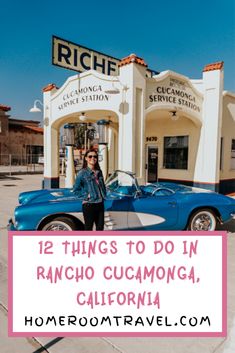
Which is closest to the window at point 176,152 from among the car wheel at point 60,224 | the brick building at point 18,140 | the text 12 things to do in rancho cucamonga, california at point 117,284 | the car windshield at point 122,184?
the car windshield at point 122,184

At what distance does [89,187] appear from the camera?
375cm

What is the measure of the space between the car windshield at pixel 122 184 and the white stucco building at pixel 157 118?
2.43 meters

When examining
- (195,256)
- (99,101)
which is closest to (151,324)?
(195,256)

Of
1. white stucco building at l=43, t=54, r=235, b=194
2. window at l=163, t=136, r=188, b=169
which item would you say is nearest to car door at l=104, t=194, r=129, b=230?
white stucco building at l=43, t=54, r=235, b=194

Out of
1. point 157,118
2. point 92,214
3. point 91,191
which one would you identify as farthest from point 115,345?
point 157,118

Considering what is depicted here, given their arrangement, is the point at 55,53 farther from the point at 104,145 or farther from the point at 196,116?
the point at 196,116

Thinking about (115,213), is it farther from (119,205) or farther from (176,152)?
(176,152)

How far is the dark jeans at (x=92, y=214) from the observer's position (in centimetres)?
378

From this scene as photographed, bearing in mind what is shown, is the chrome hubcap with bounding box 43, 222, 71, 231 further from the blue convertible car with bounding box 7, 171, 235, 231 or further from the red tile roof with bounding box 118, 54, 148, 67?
the red tile roof with bounding box 118, 54, 148, 67

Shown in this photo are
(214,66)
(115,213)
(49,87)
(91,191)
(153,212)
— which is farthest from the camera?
(49,87)

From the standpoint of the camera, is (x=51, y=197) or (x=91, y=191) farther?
(x=51, y=197)

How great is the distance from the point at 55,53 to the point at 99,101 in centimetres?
271

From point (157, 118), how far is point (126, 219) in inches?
309

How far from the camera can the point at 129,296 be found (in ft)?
7.08
